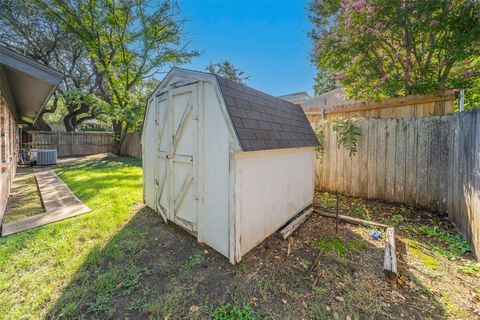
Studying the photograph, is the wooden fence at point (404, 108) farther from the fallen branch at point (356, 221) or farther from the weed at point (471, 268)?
the weed at point (471, 268)

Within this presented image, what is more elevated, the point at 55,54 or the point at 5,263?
the point at 55,54

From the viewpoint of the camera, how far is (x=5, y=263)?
2.63 meters

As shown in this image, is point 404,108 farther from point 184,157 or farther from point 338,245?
point 184,157

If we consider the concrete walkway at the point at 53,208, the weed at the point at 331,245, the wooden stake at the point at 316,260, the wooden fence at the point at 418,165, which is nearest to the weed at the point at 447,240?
the wooden fence at the point at 418,165

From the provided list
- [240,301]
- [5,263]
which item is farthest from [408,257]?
[5,263]

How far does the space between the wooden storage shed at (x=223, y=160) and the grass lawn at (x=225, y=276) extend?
0.39 metres

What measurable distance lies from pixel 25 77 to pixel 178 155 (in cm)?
418

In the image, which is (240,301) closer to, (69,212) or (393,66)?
(69,212)

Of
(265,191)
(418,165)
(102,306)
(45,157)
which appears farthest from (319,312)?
(45,157)

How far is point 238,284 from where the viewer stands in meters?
2.34

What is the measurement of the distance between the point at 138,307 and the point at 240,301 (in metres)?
1.07

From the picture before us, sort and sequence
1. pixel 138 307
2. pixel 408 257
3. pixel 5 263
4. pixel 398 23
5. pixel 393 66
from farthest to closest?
pixel 393 66
pixel 398 23
pixel 408 257
pixel 5 263
pixel 138 307

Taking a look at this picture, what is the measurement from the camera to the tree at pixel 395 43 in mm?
4672

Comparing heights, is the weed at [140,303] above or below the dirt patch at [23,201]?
below
